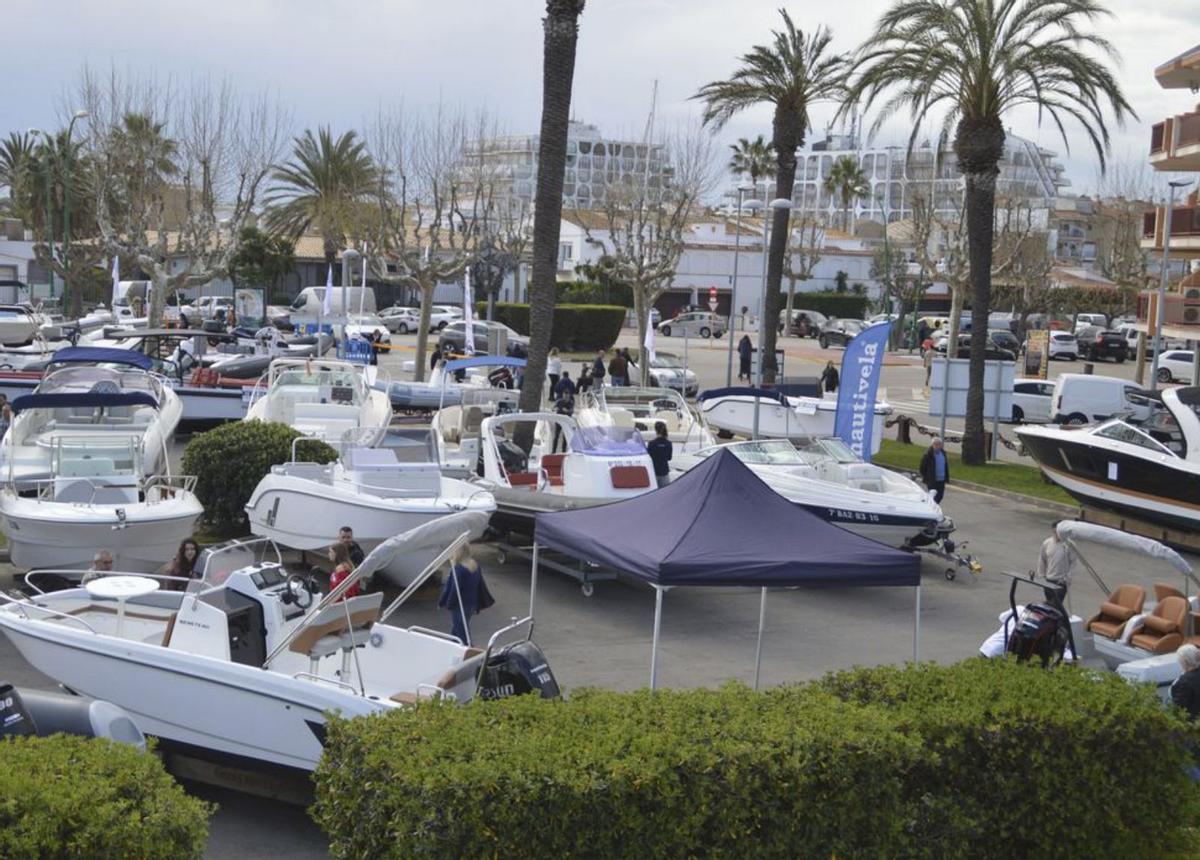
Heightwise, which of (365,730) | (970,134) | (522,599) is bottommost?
(522,599)

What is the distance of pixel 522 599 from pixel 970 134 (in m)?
15.7

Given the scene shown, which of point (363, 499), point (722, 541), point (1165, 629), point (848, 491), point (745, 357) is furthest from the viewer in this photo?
point (745, 357)

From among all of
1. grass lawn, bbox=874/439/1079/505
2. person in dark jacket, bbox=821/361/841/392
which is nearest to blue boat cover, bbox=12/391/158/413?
grass lawn, bbox=874/439/1079/505

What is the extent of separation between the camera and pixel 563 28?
22.5 metres

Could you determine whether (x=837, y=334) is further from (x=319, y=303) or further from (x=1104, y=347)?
(x=319, y=303)

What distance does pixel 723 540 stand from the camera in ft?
40.9

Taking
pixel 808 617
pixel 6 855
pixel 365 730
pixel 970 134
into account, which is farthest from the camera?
pixel 970 134

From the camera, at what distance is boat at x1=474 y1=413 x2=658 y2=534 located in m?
17.7

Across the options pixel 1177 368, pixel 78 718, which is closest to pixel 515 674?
pixel 78 718

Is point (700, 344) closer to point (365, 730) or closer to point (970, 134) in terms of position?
point (970, 134)

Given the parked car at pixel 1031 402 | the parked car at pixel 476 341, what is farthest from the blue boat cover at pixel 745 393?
the parked car at pixel 476 341

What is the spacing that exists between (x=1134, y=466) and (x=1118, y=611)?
26.8 feet

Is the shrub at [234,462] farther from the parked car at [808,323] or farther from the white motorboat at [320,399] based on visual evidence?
the parked car at [808,323]

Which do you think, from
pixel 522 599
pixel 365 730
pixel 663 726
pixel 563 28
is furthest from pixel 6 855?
pixel 563 28
